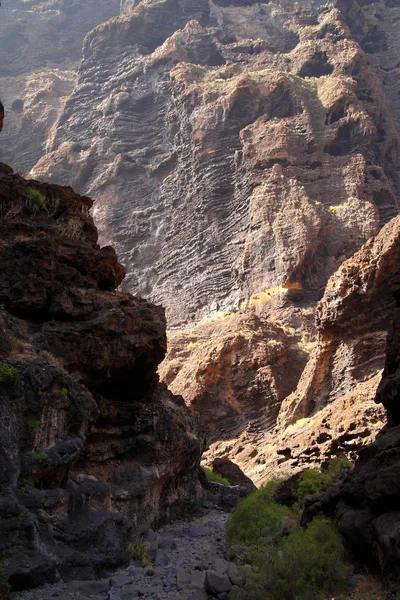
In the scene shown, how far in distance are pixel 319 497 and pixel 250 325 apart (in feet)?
85.9

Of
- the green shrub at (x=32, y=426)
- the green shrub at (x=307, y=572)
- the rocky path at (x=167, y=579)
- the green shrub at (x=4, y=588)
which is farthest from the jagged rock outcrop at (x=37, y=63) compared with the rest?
the green shrub at (x=307, y=572)

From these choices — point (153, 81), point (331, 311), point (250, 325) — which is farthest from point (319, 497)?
point (153, 81)

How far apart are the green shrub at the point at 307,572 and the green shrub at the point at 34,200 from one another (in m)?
12.0

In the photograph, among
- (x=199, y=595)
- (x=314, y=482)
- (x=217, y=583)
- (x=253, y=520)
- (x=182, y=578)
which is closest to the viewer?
(x=199, y=595)

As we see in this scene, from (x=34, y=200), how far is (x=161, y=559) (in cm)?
1067

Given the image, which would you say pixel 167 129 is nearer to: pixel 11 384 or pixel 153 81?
pixel 153 81

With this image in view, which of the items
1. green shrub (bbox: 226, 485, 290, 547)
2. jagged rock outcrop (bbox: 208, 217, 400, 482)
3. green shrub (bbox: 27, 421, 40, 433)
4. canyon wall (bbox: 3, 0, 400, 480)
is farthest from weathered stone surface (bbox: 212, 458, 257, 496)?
green shrub (bbox: 27, 421, 40, 433)

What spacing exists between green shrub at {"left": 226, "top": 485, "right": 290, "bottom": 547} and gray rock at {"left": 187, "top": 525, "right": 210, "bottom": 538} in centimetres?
102

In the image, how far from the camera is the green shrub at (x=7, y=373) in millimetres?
10867

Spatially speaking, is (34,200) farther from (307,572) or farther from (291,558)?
(307,572)

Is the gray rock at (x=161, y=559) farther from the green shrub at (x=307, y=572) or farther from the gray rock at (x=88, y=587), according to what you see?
the green shrub at (x=307, y=572)

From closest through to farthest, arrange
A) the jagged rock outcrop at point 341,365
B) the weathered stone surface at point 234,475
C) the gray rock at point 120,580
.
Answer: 1. the gray rock at point 120,580
2. the jagged rock outcrop at point 341,365
3. the weathered stone surface at point 234,475

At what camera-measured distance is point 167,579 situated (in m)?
11.2

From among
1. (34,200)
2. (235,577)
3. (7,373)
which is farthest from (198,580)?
(34,200)
